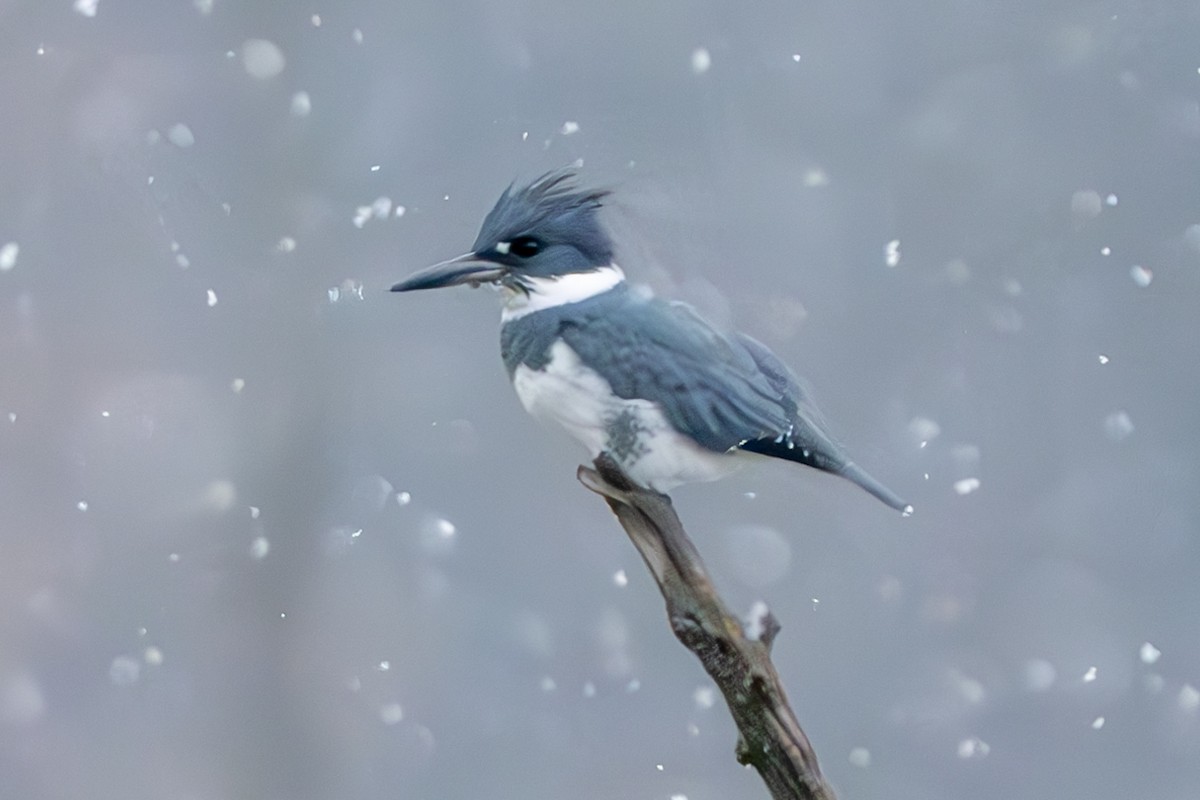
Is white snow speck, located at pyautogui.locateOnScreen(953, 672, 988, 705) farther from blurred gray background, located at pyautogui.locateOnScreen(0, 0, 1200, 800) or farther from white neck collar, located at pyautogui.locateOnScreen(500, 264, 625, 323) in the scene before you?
white neck collar, located at pyautogui.locateOnScreen(500, 264, 625, 323)

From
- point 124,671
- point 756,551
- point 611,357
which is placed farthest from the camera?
point 124,671

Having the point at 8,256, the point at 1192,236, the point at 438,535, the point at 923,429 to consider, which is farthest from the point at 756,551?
the point at 8,256

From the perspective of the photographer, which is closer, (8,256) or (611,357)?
(611,357)

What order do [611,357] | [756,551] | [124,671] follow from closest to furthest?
[611,357] < [756,551] < [124,671]

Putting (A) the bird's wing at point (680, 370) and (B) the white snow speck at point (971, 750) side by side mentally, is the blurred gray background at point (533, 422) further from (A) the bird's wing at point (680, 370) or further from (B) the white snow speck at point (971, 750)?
(A) the bird's wing at point (680, 370)

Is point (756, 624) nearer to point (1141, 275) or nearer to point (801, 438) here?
point (801, 438)

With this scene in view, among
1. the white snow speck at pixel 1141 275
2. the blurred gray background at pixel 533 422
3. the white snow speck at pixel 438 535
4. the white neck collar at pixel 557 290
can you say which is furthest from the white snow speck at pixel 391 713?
the white snow speck at pixel 1141 275
